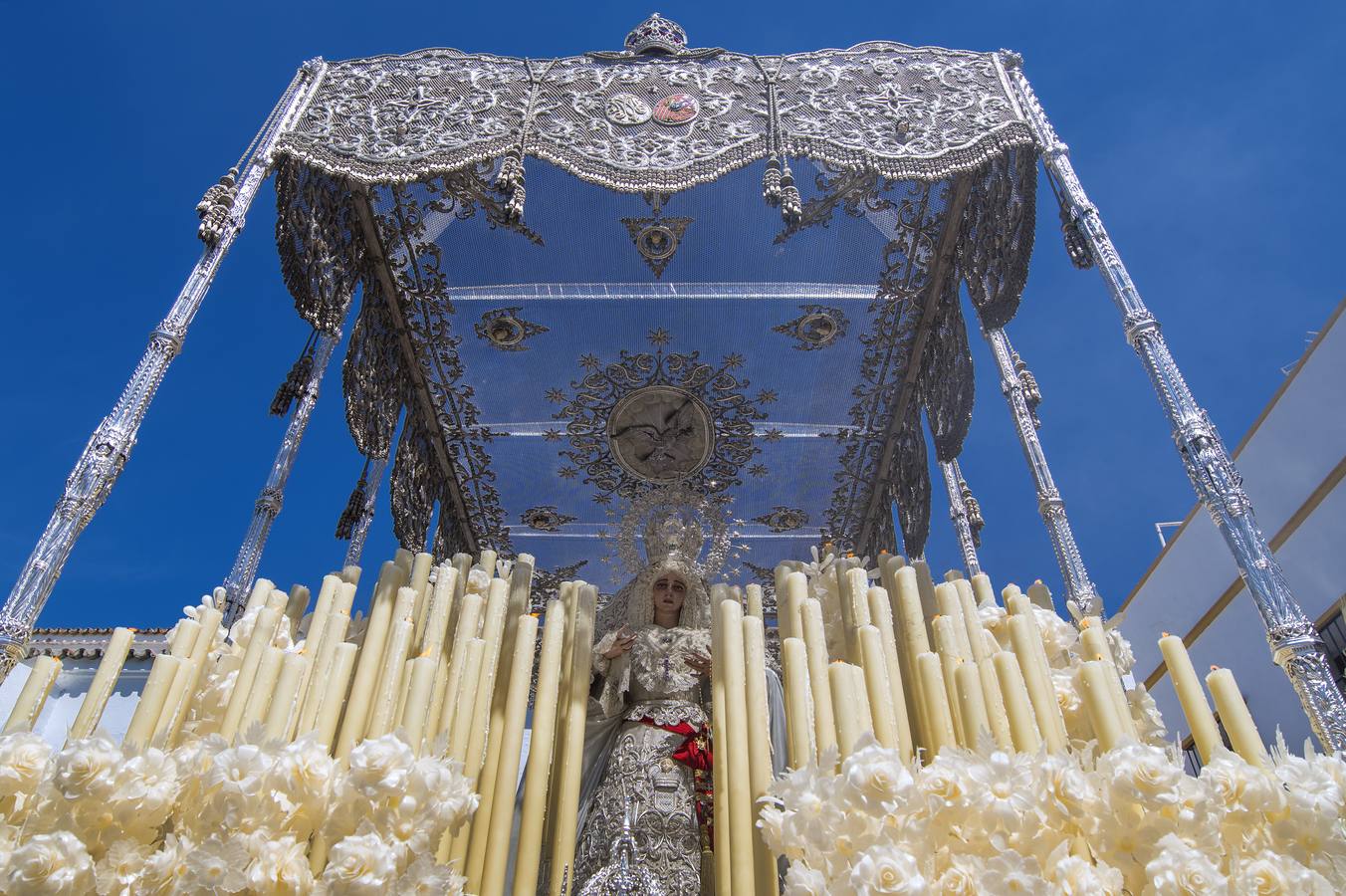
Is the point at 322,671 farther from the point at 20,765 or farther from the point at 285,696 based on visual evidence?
the point at 20,765

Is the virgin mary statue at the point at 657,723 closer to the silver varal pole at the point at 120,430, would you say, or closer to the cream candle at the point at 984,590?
the cream candle at the point at 984,590

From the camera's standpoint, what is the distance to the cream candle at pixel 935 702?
7.89 feet

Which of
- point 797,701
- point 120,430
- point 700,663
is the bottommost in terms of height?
point 797,701

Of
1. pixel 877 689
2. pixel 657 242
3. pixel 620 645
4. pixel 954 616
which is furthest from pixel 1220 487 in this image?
pixel 657 242

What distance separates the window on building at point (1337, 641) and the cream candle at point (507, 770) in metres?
7.81

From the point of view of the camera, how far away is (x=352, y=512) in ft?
23.3

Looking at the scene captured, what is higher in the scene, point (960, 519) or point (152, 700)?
point (960, 519)

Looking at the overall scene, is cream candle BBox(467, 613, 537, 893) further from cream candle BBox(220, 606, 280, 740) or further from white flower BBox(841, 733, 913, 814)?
white flower BBox(841, 733, 913, 814)

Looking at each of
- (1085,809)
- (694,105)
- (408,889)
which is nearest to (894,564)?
(1085,809)

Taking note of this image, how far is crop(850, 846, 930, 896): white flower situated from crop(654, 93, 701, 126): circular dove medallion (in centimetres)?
477

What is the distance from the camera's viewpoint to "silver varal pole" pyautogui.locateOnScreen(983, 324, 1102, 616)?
4930 millimetres

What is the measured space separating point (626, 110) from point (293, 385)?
279 centimetres

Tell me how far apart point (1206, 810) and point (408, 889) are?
5.75ft

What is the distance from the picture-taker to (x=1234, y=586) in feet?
35.0
